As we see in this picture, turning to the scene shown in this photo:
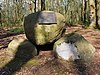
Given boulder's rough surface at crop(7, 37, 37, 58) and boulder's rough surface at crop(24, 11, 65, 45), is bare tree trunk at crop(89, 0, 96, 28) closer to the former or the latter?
boulder's rough surface at crop(24, 11, 65, 45)

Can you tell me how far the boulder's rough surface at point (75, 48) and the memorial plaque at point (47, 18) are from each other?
82 centimetres

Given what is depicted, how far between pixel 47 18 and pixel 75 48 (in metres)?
1.68

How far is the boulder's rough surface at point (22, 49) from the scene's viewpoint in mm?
8852

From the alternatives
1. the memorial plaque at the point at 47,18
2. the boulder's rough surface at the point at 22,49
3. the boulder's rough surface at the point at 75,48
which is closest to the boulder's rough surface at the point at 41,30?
the memorial plaque at the point at 47,18

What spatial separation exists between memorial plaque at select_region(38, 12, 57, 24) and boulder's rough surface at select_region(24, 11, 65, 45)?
0.05 meters

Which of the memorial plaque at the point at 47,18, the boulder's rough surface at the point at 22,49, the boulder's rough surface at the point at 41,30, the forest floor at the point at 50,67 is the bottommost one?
the forest floor at the point at 50,67

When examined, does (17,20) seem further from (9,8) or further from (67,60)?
(67,60)

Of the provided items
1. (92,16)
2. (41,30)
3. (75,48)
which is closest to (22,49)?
(41,30)

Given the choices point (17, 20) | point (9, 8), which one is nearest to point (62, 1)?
point (17, 20)

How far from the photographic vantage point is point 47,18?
908 cm

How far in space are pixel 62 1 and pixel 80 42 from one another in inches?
1246

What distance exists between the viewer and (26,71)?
769 centimetres

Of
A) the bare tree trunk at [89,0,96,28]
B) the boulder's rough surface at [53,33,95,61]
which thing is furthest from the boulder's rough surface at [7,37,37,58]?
the bare tree trunk at [89,0,96,28]

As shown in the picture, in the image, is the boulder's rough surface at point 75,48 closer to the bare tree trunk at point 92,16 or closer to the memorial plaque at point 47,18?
the memorial plaque at point 47,18
